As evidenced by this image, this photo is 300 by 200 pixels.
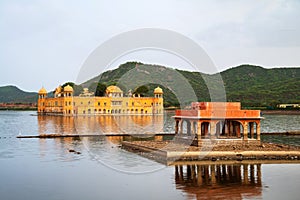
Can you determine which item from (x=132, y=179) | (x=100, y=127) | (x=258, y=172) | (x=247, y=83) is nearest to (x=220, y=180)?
(x=258, y=172)

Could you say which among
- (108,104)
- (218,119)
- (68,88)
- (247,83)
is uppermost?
(247,83)

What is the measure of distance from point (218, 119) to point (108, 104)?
6517 cm

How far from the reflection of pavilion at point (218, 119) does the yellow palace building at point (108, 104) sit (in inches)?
2430

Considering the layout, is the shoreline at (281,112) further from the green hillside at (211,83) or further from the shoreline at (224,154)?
the shoreline at (224,154)

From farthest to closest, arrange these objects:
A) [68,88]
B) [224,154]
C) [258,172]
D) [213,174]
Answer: [68,88], [224,154], [258,172], [213,174]

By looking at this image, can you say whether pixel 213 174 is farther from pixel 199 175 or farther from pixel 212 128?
pixel 212 128

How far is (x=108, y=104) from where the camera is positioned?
87750 millimetres

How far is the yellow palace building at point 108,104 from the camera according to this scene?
86.2 metres

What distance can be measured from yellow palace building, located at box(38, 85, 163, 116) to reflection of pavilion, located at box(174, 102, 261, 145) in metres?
61.7

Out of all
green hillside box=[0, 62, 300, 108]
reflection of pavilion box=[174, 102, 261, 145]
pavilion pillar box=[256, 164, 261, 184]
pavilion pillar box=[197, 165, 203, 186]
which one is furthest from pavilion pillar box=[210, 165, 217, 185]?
green hillside box=[0, 62, 300, 108]

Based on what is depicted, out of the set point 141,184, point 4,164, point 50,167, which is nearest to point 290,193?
point 141,184

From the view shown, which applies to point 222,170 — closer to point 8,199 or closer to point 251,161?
point 251,161

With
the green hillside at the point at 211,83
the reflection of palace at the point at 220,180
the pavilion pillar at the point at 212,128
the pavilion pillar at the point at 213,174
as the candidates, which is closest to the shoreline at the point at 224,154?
the pavilion pillar at the point at 212,128

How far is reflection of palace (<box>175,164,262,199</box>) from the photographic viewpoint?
1545 cm
